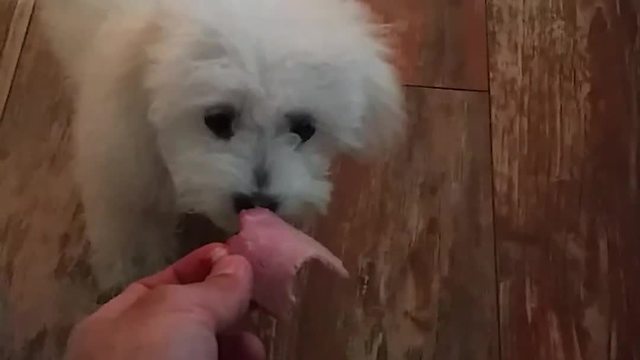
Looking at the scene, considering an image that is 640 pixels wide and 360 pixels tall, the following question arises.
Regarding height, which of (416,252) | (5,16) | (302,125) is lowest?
(416,252)

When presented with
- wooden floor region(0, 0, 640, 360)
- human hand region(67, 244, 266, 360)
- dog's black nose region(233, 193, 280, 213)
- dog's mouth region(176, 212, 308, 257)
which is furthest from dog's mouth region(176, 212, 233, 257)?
human hand region(67, 244, 266, 360)

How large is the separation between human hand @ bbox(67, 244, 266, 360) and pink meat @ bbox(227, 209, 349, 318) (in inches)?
3.1

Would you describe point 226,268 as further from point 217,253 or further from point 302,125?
point 302,125

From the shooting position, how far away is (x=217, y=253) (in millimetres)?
937

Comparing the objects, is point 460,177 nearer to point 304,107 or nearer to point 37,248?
point 304,107

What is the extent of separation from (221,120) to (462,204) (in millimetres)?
493

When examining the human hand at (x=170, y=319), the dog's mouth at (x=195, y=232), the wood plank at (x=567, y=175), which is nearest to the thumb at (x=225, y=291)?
the human hand at (x=170, y=319)

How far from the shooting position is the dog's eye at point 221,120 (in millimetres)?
1037

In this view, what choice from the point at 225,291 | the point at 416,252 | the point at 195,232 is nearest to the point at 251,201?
the point at 225,291

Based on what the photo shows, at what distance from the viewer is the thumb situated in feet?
2.75

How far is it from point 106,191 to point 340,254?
1.17 ft

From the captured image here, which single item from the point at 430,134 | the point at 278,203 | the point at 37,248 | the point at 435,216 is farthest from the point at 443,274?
the point at 37,248

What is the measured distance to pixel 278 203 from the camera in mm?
1059

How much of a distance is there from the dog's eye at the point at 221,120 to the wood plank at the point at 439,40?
0.51 meters
